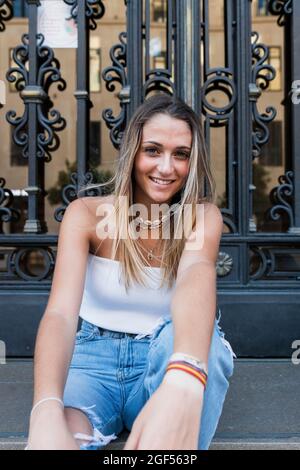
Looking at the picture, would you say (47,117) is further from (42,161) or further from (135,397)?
(135,397)

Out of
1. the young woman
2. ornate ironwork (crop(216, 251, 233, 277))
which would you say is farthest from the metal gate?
the young woman

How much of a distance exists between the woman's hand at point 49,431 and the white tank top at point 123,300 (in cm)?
58

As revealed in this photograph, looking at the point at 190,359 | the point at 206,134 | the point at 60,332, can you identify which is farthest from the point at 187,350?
the point at 206,134

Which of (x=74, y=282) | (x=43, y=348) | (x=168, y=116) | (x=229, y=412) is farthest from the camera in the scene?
(x=229, y=412)

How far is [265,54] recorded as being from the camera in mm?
3367

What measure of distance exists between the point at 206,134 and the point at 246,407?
1.66m

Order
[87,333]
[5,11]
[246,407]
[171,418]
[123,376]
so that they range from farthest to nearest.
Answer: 1. [5,11]
2. [246,407]
3. [87,333]
4. [123,376]
5. [171,418]

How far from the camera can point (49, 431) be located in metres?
1.42

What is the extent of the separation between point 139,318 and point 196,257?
333mm

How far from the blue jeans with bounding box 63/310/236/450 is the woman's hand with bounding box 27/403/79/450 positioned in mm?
219

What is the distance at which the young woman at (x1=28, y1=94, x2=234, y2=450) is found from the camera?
5.68ft

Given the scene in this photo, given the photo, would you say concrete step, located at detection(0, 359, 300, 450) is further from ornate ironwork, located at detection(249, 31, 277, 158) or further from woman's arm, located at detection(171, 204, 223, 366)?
ornate ironwork, located at detection(249, 31, 277, 158)

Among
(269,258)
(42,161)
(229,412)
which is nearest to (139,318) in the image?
(229,412)

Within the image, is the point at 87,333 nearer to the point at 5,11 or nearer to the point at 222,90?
the point at 222,90
